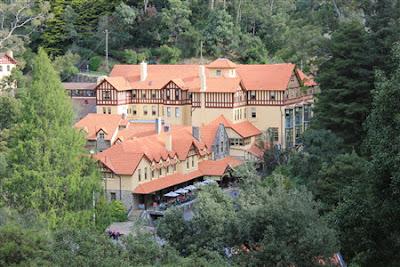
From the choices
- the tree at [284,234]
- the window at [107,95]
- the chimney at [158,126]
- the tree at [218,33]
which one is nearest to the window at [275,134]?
the chimney at [158,126]

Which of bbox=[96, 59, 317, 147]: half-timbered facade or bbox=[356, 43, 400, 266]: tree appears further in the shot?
bbox=[96, 59, 317, 147]: half-timbered facade

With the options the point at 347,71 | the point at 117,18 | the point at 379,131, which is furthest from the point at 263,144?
the point at 379,131

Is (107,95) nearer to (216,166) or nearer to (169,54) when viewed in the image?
(169,54)

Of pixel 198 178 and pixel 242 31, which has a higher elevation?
pixel 242 31

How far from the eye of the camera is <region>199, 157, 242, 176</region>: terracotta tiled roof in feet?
149

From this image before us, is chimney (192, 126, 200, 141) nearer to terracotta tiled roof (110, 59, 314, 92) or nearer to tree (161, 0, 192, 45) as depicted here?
terracotta tiled roof (110, 59, 314, 92)

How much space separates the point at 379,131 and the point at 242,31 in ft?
153

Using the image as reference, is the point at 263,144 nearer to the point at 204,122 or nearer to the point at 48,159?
the point at 204,122

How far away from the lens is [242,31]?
2559 inches

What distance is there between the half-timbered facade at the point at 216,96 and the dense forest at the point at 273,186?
5466 mm

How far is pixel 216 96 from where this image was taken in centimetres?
5038

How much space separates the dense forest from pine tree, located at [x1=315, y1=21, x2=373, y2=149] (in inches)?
2.1

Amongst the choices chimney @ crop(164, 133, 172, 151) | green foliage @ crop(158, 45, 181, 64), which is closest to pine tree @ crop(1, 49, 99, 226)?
chimney @ crop(164, 133, 172, 151)

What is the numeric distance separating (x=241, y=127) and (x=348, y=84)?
16.3 meters
